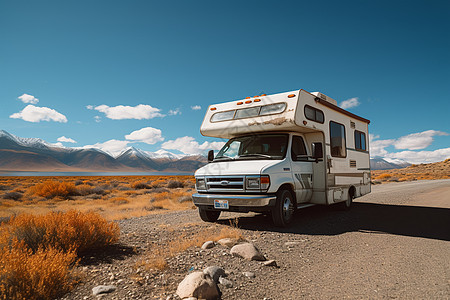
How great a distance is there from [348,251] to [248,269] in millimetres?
2134

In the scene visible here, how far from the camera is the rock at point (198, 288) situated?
134 inches

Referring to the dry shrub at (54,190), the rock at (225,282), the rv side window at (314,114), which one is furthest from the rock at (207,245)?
the dry shrub at (54,190)

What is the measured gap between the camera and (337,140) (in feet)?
30.7

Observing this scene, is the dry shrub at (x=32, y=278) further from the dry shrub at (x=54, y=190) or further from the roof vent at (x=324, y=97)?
the dry shrub at (x=54, y=190)

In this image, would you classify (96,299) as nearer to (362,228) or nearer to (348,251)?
(348,251)

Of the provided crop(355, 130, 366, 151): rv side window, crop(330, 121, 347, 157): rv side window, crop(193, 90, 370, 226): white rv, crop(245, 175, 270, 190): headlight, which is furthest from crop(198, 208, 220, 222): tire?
crop(355, 130, 366, 151): rv side window

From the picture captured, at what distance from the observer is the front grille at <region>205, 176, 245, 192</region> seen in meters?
6.92

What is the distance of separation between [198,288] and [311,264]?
2.11 meters

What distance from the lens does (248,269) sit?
4.40 meters

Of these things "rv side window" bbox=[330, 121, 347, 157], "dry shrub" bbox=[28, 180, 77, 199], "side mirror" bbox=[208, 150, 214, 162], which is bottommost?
"dry shrub" bbox=[28, 180, 77, 199]

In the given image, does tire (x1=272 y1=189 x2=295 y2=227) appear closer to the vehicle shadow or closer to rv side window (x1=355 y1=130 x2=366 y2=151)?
the vehicle shadow

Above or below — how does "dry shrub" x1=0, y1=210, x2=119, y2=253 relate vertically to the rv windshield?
below

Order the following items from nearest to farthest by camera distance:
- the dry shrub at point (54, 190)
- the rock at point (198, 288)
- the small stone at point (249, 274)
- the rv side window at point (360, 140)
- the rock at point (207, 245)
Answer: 1. the rock at point (198, 288)
2. the small stone at point (249, 274)
3. the rock at point (207, 245)
4. the rv side window at point (360, 140)
5. the dry shrub at point (54, 190)

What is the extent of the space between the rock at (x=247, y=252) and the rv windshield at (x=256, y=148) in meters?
2.78
